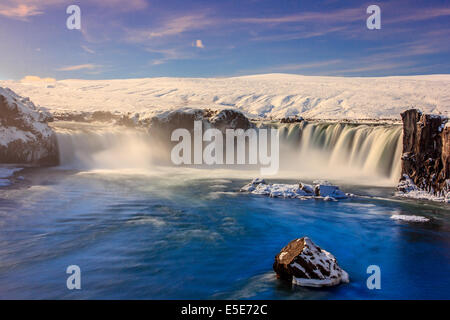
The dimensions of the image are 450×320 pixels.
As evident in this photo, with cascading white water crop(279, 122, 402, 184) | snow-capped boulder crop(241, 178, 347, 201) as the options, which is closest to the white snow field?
cascading white water crop(279, 122, 402, 184)

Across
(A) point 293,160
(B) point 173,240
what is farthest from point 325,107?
(B) point 173,240

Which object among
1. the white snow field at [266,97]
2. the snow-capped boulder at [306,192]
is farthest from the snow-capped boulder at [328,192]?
the white snow field at [266,97]

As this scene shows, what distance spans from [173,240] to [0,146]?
56.2ft

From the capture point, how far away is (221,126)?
30.2 meters

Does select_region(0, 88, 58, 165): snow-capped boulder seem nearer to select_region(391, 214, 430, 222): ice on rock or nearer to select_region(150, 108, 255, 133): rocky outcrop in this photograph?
select_region(150, 108, 255, 133): rocky outcrop

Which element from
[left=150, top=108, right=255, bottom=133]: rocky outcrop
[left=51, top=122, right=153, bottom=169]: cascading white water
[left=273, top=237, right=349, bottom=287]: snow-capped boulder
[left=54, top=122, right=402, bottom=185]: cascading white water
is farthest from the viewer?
[left=150, top=108, right=255, bottom=133]: rocky outcrop

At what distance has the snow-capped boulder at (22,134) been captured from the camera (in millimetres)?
22375

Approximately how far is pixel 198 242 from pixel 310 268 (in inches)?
168

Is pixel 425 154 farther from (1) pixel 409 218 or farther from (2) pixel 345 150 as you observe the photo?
(2) pixel 345 150

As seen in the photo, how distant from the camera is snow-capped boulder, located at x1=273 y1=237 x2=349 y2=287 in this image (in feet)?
23.5

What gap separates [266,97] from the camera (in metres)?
88.9

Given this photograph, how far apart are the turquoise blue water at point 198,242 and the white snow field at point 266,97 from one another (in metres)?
47.7

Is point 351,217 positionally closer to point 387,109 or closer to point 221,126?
point 221,126

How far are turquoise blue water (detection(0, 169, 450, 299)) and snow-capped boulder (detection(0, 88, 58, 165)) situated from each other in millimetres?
5711
